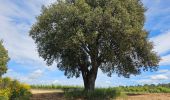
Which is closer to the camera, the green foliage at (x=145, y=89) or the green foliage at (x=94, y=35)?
the green foliage at (x=94, y=35)

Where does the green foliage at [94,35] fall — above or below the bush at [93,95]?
above

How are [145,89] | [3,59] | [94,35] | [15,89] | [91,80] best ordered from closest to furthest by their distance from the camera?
1. [15,89]
2. [94,35]
3. [91,80]
4. [145,89]
5. [3,59]

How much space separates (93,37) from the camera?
35.8 m

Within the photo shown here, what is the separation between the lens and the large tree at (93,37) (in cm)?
3566

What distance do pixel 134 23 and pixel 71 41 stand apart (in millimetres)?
7006

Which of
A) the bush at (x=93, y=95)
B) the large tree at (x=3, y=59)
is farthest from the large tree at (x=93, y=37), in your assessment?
the large tree at (x=3, y=59)

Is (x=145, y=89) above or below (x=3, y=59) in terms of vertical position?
below

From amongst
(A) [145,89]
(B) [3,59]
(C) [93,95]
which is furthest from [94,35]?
(B) [3,59]

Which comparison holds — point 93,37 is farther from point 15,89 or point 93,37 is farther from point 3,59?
point 3,59

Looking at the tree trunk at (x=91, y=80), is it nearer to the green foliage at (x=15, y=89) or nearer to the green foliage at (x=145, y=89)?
the green foliage at (x=145, y=89)

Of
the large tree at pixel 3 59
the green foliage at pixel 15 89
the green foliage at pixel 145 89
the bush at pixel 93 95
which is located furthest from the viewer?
the large tree at pixel 3 59

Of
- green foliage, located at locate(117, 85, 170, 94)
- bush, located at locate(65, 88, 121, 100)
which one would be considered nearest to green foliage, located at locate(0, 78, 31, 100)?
bush, located at locate(65, 88, 121, 100)

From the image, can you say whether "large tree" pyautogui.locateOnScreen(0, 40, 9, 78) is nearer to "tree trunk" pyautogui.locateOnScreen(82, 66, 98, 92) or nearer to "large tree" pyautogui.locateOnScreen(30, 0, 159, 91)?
"large tree" pyautogui.locateOnScreen(30, 0, 159, 91)

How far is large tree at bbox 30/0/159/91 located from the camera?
35656 mm
